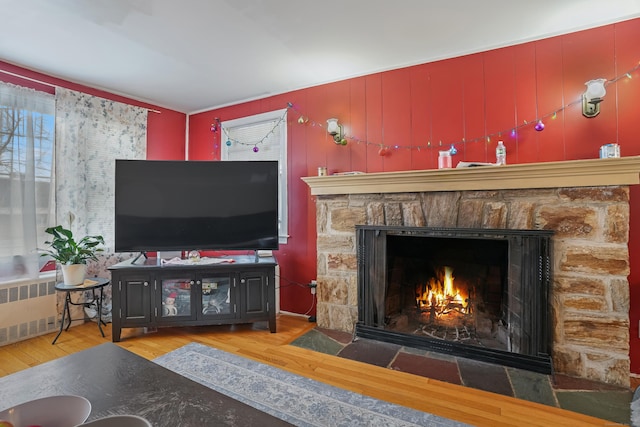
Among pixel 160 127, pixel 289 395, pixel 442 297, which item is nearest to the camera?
pixel 289 395

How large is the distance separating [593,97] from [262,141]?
2.77 metres

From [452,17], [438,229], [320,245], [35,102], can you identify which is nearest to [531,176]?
[438,229]

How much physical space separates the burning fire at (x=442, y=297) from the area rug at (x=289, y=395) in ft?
3.53

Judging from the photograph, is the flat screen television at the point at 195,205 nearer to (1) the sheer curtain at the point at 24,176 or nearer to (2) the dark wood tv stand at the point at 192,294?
(2) the dark wood tv stand at the point at 192,294

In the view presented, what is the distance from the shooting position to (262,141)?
348 centimetres

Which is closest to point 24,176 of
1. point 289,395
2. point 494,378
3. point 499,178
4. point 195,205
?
point 195,205

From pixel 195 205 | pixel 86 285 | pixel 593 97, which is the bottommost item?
pixel 86 285

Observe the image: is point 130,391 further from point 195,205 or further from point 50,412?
point 195,205

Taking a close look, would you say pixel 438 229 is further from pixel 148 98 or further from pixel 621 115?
pixel 148 98

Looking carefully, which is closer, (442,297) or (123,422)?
(123,422)

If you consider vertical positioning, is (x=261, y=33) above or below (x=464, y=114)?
above

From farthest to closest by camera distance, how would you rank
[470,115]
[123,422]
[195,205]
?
[195,205] → [470,115] → [123,422]

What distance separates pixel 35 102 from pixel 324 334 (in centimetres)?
319

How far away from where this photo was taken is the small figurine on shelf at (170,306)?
2754 millimetres
